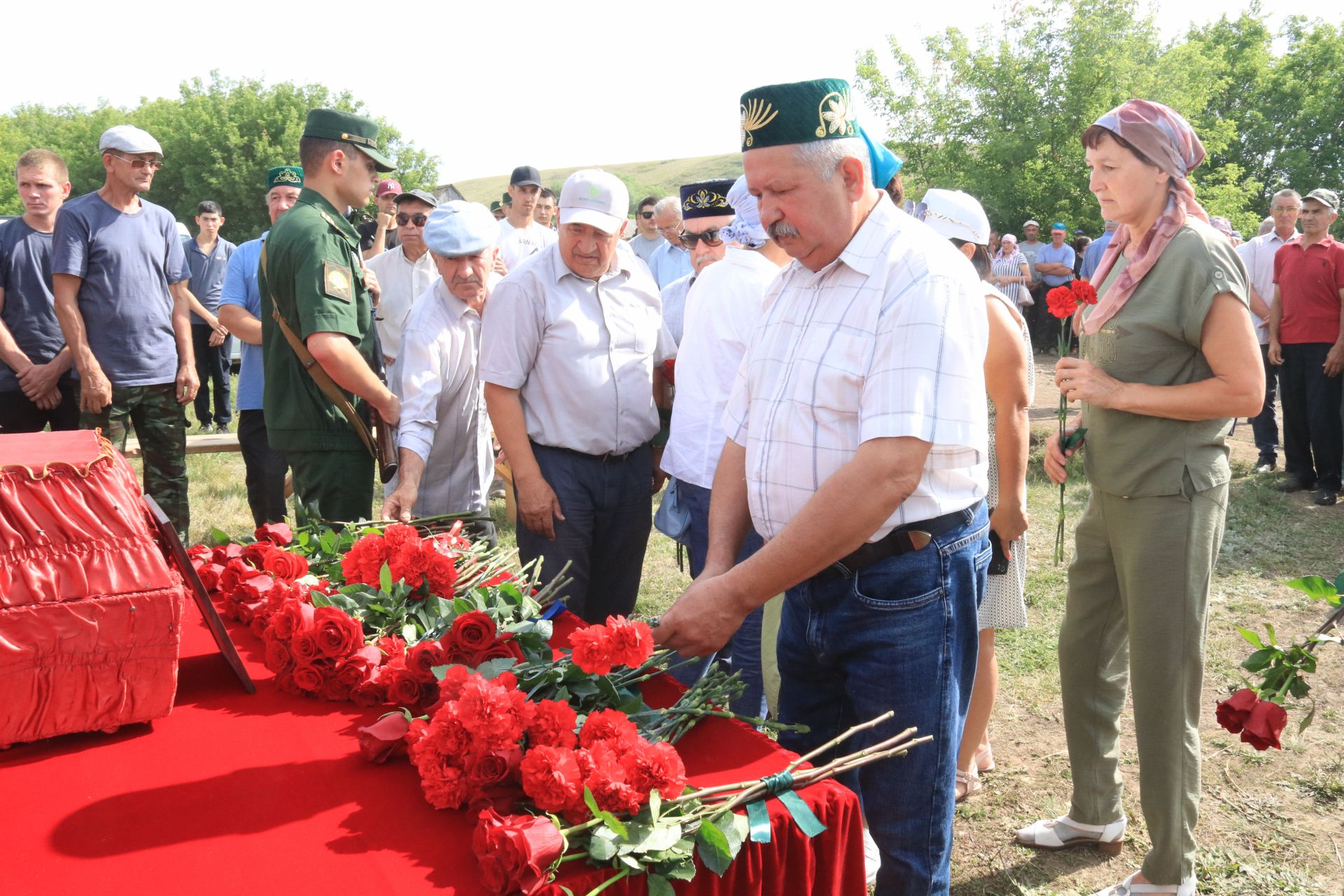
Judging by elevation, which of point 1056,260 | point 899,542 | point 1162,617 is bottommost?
point 1162,617

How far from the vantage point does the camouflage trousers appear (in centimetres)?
511

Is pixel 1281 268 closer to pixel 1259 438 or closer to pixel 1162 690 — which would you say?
pixel 1259 438

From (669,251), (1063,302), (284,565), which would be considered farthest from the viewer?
(669,251)

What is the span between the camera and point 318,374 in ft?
10.6

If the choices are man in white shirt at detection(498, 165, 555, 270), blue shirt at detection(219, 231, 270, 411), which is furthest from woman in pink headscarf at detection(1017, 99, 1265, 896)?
man in white shirt at detection(498, 165, 555, 270)

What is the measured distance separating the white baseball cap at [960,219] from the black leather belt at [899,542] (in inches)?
63.5

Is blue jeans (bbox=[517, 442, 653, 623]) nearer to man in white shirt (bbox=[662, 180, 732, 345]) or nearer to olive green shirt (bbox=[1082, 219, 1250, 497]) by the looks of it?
man in white shirt (bbox=[662, 180, 732, 345])

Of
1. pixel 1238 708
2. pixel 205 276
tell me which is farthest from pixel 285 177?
pixel 1238 708

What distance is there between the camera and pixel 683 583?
553cm

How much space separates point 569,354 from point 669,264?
4748mm

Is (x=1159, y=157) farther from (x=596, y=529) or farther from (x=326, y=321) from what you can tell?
(x=326, y=321)

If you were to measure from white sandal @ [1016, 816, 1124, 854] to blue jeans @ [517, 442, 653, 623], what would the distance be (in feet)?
4.95

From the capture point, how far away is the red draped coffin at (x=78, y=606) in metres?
1.61

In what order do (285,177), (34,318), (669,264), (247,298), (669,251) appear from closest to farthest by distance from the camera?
(247,298)
(34,318)
(285,177)
(669,264)
(669,251)
